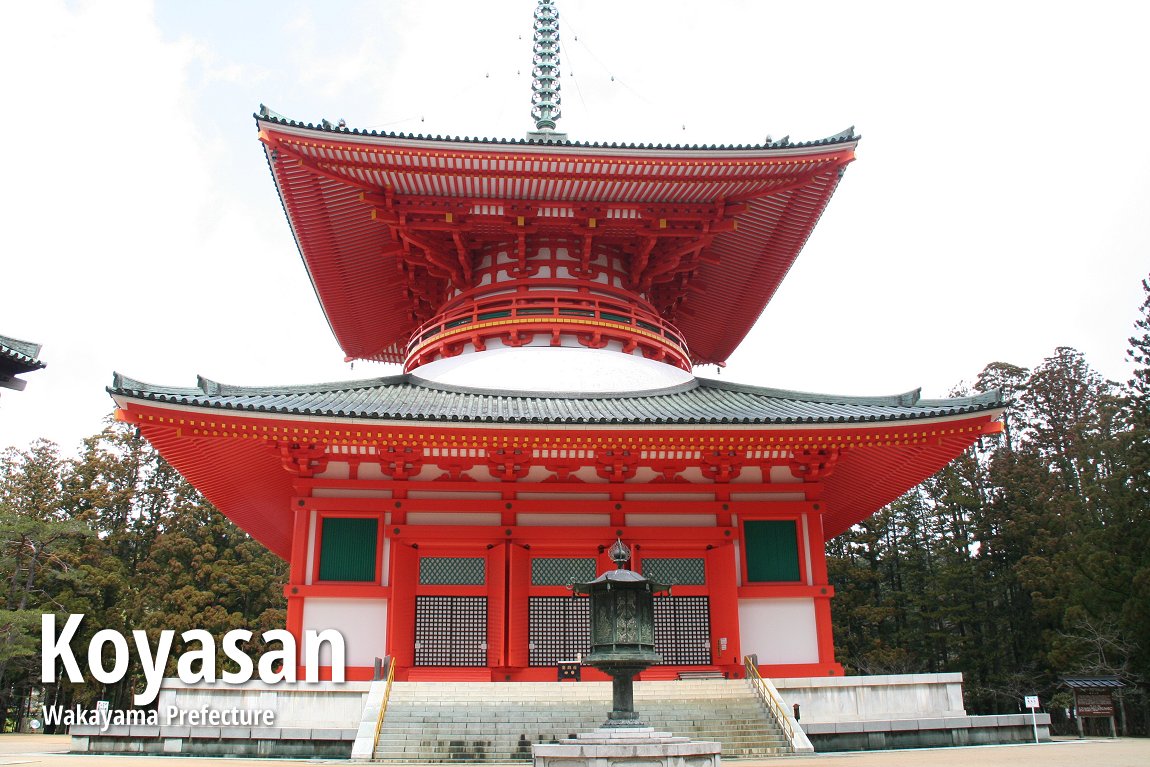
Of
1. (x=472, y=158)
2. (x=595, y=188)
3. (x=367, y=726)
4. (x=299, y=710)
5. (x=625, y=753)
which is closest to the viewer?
(x=625, y=753)

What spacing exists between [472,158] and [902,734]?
11.7 meters

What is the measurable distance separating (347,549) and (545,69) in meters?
16.5

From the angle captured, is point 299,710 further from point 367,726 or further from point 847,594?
point 847,594

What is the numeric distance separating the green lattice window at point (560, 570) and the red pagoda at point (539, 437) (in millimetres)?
38

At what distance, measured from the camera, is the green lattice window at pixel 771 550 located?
14406mm

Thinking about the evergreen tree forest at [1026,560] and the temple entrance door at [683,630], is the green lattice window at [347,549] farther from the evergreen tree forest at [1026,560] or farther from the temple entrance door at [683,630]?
the evergreen tree forest at [1026,560]

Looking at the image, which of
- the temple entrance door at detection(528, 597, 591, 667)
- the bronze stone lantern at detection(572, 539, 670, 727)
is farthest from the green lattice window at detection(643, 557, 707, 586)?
the bronze stone lantern at detection(572, 539, 670, 727)

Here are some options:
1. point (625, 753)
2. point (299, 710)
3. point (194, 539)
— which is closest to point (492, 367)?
point (299, 710)

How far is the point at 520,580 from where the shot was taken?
13.8 m

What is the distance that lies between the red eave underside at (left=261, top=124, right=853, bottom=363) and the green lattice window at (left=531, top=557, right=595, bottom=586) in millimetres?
7006

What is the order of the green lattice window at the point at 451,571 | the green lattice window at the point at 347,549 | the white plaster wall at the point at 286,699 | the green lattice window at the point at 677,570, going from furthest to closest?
the green lattice window at the point at 677,570 → the green lattice window at the point at 451,571 → the green lattice window at the point at 347,549 → the white plaster wall at the point at 286,699

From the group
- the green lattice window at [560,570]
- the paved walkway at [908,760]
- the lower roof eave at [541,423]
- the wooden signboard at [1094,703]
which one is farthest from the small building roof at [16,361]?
the wooden signboard at [1094,703]

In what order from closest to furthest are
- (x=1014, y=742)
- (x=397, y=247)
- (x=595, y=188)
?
(x=1014, y=742), (x=595, y=188), (x=397, y=247)

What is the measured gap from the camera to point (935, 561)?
4431cm
